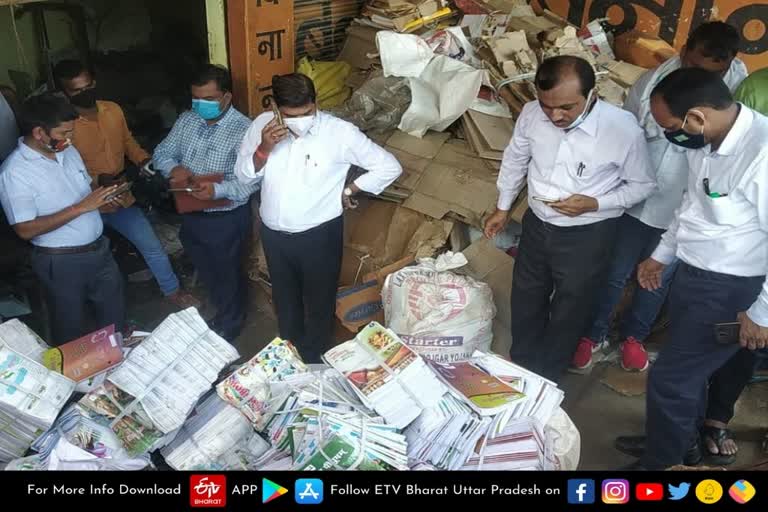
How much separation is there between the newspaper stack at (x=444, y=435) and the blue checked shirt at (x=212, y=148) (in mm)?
1693

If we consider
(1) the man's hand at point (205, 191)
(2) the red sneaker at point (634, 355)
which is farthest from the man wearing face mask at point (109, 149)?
(2) the red sneaker at point (634, 355)

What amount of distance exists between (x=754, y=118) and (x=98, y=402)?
95.8 inches

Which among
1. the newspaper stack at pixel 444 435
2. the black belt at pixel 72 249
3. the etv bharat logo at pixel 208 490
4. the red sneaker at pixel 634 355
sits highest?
the etv bharat logo at pixel 208 490

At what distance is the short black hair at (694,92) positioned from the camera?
233 centimetres

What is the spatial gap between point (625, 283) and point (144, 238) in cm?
272

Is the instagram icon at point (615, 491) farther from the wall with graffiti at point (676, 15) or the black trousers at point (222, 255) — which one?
the wall with graffiti at point (676, 15)

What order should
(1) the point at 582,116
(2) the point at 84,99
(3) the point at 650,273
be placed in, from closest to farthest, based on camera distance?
(1) the point at 582,116, (3) the point at 650,273, (2) the point at 84,99

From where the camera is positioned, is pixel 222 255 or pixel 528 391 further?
pixel 222 255

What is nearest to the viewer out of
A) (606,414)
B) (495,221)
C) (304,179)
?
(304,179)

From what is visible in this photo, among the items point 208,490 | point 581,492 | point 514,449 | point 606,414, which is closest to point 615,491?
point 581,492

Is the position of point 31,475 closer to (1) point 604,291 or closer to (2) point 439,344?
(2) point 439,344

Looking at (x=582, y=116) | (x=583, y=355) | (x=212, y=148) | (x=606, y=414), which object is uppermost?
(x=582, y=116)

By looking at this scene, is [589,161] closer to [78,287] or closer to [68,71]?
[78,287]

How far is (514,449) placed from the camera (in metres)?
2.27
